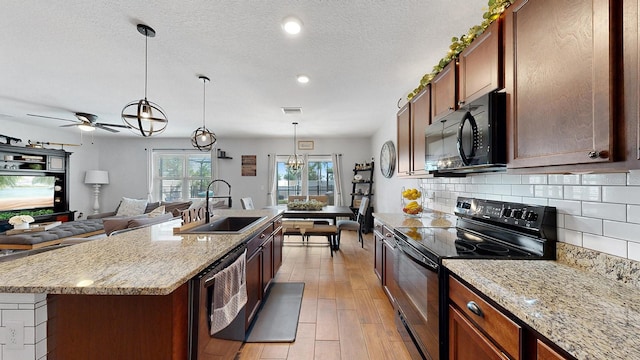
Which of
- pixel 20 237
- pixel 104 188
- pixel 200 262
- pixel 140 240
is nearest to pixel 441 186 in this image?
pixel 200 262

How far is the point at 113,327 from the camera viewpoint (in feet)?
3.31

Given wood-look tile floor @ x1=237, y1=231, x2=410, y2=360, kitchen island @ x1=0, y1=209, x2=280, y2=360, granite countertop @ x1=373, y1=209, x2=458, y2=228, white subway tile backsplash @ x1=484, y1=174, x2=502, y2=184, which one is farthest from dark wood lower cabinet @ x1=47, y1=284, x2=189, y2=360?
white subway tile backsplash @ x1=484, y1=174, x2=502, y2=184

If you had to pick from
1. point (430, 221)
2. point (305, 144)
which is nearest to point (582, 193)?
point (430, 221)

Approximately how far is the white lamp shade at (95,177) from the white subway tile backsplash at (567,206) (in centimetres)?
815

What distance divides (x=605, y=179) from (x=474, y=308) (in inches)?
30.9

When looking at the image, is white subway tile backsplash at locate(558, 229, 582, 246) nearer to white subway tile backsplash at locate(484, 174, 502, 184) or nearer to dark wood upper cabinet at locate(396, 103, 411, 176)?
white subway tile backsplash at locate(484, 174, 502, 184)

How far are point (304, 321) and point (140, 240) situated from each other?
1454 mm

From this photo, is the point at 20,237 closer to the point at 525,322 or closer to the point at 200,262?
the point at 200,262

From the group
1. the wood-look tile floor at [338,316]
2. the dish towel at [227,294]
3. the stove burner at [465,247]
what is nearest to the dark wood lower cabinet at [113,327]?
the dish towel at [227,294]

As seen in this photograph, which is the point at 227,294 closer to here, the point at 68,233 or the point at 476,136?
the point at 476,136

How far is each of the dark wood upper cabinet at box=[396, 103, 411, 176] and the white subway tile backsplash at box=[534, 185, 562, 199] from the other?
1211mm

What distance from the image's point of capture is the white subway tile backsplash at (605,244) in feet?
3.24

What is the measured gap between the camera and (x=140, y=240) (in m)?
1.63

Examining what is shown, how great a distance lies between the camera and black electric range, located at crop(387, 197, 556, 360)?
4.10ft
